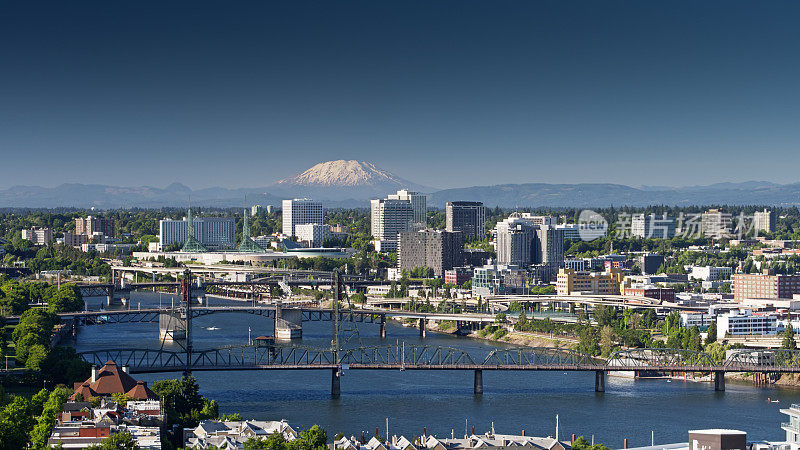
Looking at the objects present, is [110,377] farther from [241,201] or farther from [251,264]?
[241,201]

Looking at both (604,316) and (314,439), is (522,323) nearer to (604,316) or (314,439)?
(604,316)

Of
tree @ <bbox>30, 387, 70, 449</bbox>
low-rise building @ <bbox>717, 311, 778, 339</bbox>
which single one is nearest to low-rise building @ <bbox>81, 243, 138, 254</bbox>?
low-rise building @ <bbox>717, 311, 778, 339</bbox>

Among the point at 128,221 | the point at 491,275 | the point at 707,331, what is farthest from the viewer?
the point at 128,221

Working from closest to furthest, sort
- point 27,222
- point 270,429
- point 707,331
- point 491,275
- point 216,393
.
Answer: point 270,429, point 216,393, point 707,331, point 491,275, point 27,222

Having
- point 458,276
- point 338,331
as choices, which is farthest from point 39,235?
point 338,331

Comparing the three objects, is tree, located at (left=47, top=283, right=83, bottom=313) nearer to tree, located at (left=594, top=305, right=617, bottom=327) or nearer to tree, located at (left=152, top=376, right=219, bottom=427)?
tree, located at (left=594, top=305, right=617, bottom=327)

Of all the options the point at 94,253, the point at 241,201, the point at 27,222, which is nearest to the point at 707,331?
the point at 94,253

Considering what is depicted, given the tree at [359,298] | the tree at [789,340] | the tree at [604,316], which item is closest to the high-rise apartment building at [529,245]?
the tree at [359,298]
